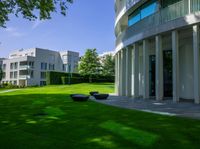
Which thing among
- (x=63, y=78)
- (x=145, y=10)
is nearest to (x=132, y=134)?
(x=145, y=10)

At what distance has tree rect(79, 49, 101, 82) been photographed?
2360 inches

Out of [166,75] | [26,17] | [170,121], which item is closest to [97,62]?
[166,75]

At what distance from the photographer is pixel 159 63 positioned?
18062mm

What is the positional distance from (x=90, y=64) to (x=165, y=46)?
1549 inches

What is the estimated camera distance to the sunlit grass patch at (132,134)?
664cm

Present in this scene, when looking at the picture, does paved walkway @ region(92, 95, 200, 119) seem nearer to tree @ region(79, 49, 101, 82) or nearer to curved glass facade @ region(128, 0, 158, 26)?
curved glass facade @ region(128, 0, 158, 26)

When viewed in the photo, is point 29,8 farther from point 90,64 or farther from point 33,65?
point 33,65

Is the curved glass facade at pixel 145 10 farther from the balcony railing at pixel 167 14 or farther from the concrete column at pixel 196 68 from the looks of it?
the concrete column at pixel 196 68

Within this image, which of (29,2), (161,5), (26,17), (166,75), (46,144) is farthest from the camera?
(166,75)

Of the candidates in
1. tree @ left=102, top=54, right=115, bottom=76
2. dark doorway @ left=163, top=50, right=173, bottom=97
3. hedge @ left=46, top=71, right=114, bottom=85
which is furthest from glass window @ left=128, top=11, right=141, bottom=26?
tree @ left=102, top=54, right=115, bottom=76

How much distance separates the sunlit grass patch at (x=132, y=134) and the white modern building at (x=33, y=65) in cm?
6580

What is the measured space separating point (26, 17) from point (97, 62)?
4665 cm

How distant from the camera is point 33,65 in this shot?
7344 cm

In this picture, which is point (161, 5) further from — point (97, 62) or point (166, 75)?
point (97, 62)
